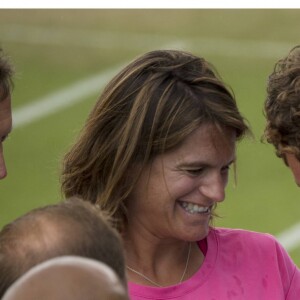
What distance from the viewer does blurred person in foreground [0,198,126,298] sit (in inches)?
58.9

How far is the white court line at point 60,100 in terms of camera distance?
775 cm

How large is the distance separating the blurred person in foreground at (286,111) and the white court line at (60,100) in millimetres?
4771

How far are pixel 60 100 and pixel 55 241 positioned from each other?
6552 millimetres

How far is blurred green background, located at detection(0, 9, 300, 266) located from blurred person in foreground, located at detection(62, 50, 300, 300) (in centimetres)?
337

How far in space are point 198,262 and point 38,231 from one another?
147 cm

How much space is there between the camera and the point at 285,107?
2.98 metres

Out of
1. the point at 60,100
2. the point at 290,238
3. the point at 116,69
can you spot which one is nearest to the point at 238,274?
the point at 290,238

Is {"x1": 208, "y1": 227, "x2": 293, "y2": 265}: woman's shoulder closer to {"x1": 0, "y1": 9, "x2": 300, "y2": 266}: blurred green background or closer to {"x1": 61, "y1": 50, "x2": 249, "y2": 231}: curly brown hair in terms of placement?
{"x1": 61, "y1": 50, "x2": 249, "y2": 231}: curly brown hair

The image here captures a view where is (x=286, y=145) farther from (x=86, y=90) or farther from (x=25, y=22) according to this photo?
(x=25, y=22)

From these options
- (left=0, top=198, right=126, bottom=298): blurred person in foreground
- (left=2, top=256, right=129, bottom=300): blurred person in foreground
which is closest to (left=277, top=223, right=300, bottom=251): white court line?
(left=0, top=198, right=126, bottom=298): blurred person in foreground

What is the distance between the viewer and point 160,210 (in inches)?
111

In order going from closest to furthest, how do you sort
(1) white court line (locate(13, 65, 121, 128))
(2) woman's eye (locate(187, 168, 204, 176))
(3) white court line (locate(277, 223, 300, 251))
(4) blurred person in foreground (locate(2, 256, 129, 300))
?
(4) blurred person in foreground (locate(2, 256, 129, 300)) < (2) woman's eye (locate(187, 168, 204, 176)) < (3) white court line (locate(277, 223, 300, 251)) < (1) white court line (locate(13, 65, 121, 128))

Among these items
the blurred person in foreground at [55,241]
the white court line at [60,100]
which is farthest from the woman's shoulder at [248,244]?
the white court line at [60,100]

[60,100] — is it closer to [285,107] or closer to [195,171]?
[285,107]
